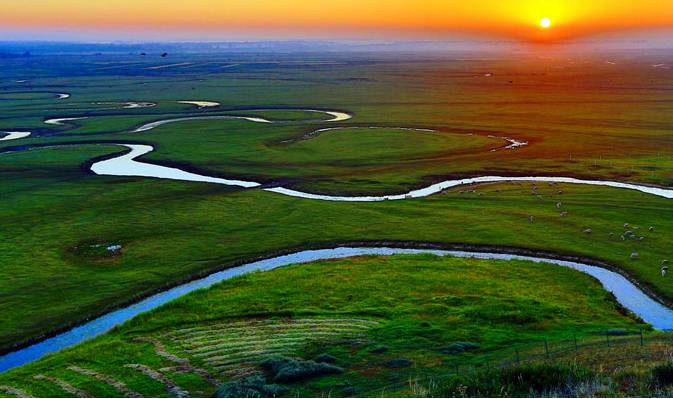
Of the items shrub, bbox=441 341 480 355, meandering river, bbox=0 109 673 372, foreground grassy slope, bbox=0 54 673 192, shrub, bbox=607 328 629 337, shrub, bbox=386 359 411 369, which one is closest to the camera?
shrub, bbox=386 359 411 369

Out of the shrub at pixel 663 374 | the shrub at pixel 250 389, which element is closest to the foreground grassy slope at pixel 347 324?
the shrub at pixel 250 389

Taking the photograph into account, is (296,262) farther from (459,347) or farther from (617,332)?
(617,332)

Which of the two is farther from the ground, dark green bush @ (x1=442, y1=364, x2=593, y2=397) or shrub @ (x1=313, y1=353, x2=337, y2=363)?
dark green bush @ (x1=442, y1=364, x2=593, y2=397)

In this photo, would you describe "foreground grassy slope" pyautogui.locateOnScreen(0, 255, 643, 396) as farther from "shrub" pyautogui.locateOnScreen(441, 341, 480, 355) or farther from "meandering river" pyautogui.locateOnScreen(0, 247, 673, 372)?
"meandering river" pyautogui.locateOnScreen(0, 247, 673, 372)

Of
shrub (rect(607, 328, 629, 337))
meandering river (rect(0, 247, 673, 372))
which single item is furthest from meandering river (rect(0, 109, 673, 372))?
shrub (rect(607, 328, 629, 337))

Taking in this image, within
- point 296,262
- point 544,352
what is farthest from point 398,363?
point 296,262

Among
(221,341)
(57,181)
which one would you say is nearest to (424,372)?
(221,341)
